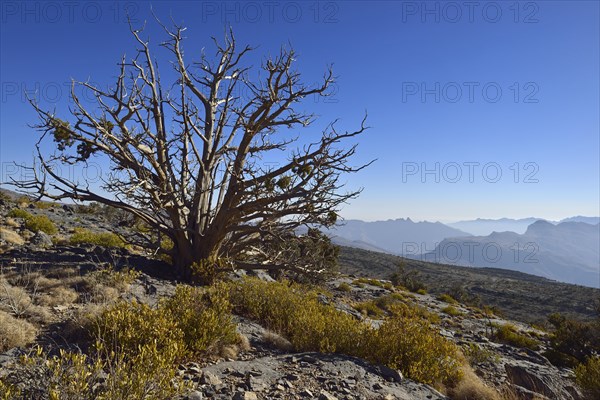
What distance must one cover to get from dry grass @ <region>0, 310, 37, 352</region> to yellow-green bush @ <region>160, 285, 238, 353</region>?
1.91 m

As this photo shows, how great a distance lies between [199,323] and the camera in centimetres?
575

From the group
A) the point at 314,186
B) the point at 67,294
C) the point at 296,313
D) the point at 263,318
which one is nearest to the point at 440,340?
the point at 296,313

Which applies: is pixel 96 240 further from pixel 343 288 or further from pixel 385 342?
pixel 343 288

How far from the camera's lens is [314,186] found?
1119 cm

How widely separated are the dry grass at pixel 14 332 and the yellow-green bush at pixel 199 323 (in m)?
1.91

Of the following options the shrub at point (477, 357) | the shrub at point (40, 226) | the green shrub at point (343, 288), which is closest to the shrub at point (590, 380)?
the shrub at point (477, 357)

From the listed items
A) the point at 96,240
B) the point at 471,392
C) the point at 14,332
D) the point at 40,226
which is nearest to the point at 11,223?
the point at 40,226

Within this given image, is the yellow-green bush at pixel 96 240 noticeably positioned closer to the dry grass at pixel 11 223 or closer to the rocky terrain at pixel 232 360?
the rocky terrain at pixel 232 360

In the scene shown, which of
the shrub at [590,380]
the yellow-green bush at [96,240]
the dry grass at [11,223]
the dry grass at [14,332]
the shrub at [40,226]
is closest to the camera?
the dry grass at [14,332]

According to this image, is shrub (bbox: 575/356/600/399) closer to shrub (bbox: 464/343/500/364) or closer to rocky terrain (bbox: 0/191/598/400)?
rocky terrain (bbox: 0/191/598/400)

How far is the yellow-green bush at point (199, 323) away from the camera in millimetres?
5613

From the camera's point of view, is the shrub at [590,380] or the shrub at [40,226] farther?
the shrub at [40,226]

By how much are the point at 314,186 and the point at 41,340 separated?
766cm

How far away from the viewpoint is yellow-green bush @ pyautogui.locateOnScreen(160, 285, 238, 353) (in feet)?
18.4
